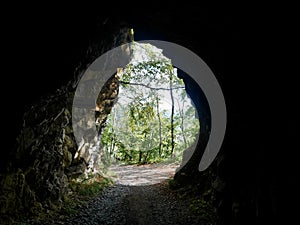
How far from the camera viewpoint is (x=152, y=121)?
98.3ft

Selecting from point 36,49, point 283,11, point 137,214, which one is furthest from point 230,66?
point 137,214

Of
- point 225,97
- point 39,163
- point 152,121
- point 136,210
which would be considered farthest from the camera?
point 152,121

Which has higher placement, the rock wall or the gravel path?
the rock wall

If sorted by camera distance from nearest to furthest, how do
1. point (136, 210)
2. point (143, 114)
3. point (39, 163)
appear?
point (136, 210) → point (39, 163) → point (143, 114)

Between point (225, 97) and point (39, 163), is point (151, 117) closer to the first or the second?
point (39, 163)

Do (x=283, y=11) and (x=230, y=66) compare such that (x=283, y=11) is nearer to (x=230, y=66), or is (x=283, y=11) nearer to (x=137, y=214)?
(x=230, y=66)

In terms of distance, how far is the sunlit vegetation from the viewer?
26.7m

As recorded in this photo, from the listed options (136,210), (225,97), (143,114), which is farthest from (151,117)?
(225,97)

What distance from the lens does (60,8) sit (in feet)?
17.6

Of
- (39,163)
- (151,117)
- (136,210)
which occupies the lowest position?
(136,210)

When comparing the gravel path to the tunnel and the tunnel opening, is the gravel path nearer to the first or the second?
the tunnel

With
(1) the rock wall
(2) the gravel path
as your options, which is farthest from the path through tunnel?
(1) the rock wall

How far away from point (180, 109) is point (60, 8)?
89.2ft

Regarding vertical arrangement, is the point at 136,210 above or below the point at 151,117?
below
